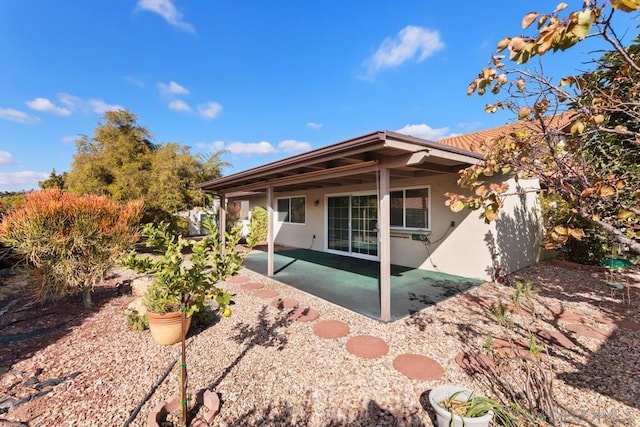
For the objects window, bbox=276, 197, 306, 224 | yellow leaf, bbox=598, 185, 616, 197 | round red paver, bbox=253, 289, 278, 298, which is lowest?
round red paver, bbox=253, 289, 278, 298

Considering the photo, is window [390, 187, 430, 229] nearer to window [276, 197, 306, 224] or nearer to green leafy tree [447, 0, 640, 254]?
green leafy tree [447, 0, 640, 254]

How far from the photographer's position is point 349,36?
389 inches

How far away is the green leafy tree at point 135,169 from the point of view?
9.95m

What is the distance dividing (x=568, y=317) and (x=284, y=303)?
15.5 ft

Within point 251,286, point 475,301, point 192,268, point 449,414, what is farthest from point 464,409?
point 251,286

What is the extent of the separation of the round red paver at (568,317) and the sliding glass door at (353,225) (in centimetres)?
468

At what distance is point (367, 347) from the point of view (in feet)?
11.1

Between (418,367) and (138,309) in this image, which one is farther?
(138,309)

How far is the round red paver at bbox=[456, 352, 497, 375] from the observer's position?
2.85 metres

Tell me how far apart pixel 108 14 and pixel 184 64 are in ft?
11.0

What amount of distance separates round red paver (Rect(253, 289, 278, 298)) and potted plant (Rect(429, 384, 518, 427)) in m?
3.91

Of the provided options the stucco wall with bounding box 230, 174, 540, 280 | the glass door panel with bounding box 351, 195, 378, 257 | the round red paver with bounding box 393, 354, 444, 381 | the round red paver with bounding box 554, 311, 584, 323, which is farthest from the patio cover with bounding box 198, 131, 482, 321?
the glass door panel with bounding box 351, 195, 378, 257

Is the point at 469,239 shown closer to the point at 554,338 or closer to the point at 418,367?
the point at 554,338

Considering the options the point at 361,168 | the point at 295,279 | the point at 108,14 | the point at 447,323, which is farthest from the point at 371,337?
the point at 108,14
